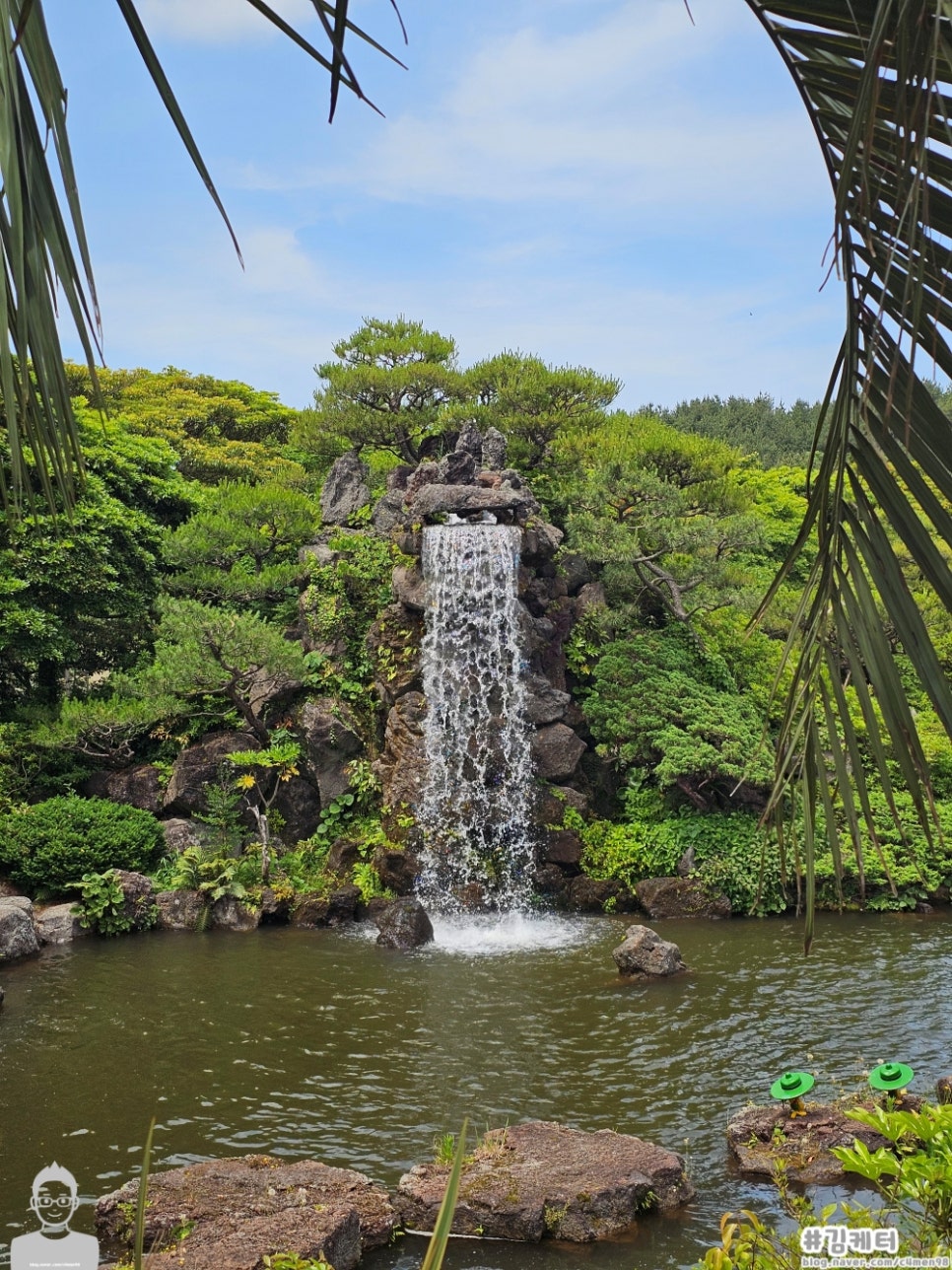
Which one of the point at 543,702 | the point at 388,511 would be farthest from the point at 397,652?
the point at 388,511

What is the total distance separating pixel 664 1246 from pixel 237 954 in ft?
22.2

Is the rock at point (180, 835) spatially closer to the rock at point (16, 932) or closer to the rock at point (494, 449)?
the rock at point (16, 932)

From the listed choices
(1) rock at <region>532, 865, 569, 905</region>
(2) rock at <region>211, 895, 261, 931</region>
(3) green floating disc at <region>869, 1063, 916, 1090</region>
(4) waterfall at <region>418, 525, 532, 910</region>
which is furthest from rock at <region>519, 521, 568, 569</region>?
(3) green floating disc at <region>869, 1063, 916, 1090</region>

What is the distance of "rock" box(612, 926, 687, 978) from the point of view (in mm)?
9938

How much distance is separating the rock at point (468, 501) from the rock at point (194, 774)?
13.6 feet

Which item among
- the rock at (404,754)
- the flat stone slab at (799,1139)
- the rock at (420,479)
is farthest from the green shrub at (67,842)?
the flat stone slab at (799,1139)

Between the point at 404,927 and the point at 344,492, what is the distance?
882 cm

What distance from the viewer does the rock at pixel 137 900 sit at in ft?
40.1

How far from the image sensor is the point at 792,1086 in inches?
246

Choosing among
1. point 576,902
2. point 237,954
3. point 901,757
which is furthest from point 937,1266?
point 576,902

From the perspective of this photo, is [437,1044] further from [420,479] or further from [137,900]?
[420,479]

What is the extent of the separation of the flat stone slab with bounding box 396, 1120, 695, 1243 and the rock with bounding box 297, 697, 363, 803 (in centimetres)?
893

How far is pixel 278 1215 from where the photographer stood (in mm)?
5121

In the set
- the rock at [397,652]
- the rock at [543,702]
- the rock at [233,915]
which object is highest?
the rock at [397,652]
